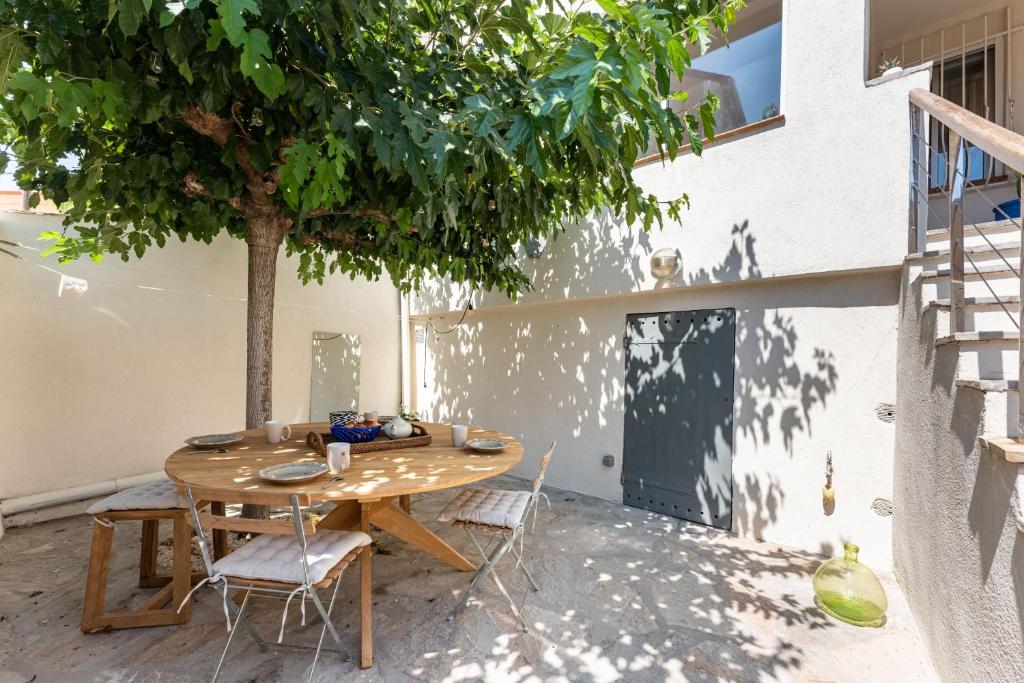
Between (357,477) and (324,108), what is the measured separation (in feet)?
5.64

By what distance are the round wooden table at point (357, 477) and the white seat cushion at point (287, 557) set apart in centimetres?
20

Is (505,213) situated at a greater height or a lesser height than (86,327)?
greater

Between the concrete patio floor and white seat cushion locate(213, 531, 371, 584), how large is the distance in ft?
1.83

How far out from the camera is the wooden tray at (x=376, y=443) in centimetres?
273

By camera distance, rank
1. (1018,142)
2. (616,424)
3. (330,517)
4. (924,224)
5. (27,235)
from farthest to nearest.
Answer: (616,424) → (27,235) → (924,224) → (330,517) → (1018,142)

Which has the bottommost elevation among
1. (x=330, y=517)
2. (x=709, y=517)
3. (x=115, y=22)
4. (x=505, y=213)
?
(x=709, y=517)

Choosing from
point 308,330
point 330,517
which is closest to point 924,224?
point 330,517

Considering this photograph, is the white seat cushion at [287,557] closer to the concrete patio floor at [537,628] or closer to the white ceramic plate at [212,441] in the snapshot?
the concrete patio floor at [537,628]

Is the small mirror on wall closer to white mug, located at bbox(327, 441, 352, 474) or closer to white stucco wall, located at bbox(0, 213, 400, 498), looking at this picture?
white stucco wall, located at bbox(0, 213, 400, 498)

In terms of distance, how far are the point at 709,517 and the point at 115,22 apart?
488cm

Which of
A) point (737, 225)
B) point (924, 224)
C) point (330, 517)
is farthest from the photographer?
point (737, 225)

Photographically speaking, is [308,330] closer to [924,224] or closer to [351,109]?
[351,109]

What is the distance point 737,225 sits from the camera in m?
3.70

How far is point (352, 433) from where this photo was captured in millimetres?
2846
